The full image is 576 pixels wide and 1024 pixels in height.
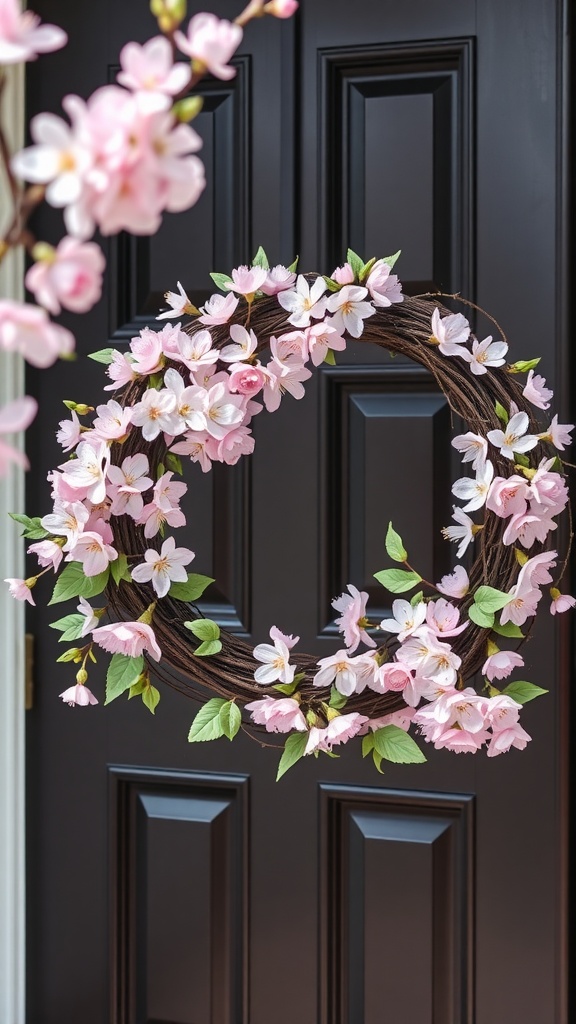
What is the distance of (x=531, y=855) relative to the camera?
1279 mm

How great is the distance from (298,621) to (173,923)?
19.2 inches

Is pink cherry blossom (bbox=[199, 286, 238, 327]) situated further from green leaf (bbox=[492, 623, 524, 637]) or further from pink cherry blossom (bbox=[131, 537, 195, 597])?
green leaf (bbox=[492, 623, 524, 637])

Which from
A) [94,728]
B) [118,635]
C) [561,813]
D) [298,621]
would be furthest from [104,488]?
[561,813]

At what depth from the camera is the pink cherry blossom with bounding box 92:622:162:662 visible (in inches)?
37.6

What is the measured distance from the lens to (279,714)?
0.96 m

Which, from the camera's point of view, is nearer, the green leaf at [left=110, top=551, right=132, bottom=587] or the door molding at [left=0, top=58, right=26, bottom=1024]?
the green leaf at [left=110, top=551, right=132, bottom=587]

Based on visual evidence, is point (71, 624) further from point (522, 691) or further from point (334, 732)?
point (522, 691)

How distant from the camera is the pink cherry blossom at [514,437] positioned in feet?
3.12

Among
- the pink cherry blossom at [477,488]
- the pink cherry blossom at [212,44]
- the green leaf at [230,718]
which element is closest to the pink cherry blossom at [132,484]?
the green leaf at [230,718]

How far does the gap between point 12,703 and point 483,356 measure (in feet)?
2.85

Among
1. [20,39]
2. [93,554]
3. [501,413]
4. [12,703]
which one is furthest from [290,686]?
[20,39]

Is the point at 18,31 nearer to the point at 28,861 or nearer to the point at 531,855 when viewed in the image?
the point at 531,855

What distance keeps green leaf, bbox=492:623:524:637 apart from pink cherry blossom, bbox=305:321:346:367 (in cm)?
32

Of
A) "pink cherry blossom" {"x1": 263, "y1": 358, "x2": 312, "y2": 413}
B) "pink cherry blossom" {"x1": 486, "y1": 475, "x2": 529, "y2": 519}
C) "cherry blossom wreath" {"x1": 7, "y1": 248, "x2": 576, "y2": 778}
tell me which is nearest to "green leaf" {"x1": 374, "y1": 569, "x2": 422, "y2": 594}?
"cherry blossom wreath" {"x1": 7, "y1": 248, "x2": 576, "y2": 778}
